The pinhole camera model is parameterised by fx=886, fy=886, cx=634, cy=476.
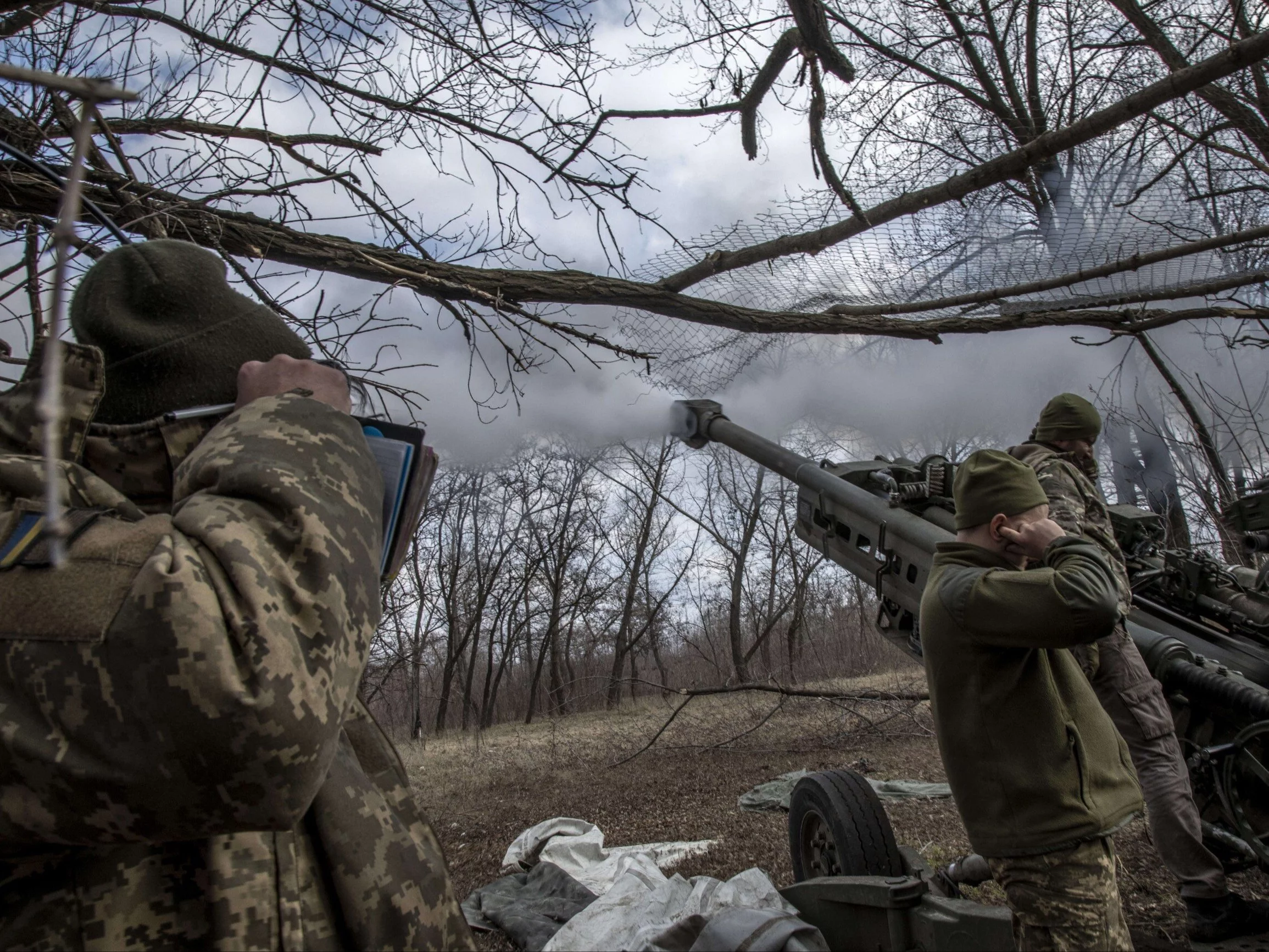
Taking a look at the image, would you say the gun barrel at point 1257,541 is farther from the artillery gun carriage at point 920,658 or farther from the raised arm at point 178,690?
the raised arm at point 178,690

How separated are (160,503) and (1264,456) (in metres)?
7.18

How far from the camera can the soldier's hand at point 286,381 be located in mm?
1136

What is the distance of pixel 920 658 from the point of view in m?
5.02

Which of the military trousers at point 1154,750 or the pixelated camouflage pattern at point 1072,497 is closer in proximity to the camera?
the military trousers at point 1154,750

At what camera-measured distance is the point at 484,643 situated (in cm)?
2627

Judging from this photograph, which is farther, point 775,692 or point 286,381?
point 775,692

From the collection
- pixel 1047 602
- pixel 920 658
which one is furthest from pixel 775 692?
pixel 1047 602

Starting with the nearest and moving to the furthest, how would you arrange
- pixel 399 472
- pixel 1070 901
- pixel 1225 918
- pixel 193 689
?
pixel 193 689, pixel 399 472, pixel 1070 901, pixel 1225 918

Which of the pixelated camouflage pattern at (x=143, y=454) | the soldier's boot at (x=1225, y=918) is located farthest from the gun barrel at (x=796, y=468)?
the pixelated camouflage pattern at (x=143, y=454)

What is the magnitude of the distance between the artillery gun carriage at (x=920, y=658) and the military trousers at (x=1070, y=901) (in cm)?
54

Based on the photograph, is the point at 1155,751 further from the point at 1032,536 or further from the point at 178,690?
the point at 178,690

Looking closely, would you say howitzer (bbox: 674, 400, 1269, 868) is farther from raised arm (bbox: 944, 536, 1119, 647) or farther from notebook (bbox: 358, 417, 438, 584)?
notebook (bbox: 358, 417, 438, 584)

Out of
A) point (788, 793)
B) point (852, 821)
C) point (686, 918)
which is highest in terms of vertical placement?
point (852, 821)

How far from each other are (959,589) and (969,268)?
2282 millimetres
